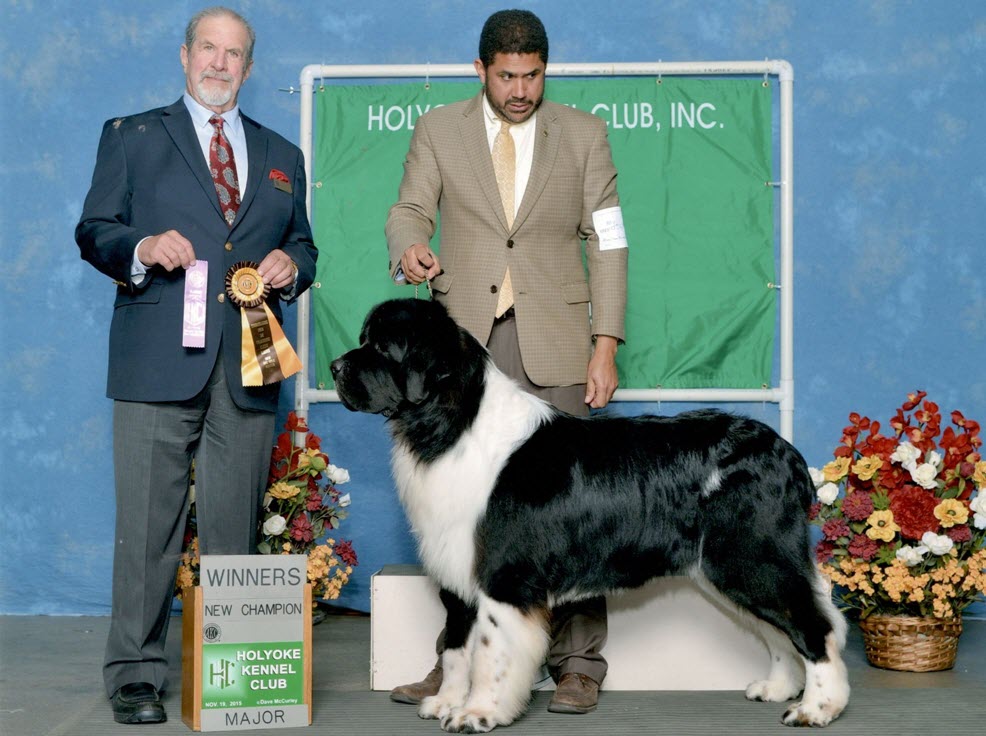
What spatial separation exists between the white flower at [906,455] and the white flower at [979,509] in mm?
278

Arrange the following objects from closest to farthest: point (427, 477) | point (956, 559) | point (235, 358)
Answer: point (427, 477) → point (235, 358) → point (956, 559)

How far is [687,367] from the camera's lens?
17.3 ft

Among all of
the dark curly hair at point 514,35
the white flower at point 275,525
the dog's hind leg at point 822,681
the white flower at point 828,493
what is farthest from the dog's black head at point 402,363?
the white flower at point 828,493

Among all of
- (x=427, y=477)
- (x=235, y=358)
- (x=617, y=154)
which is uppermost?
(x=617, y=154)

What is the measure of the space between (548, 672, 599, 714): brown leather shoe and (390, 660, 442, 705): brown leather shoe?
43cm

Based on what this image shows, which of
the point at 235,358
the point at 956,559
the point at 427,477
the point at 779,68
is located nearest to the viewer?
the point at 427,477

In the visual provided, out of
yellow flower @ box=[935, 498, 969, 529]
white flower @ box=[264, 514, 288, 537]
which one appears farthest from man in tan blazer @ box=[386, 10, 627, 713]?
yellow flower @ box=[935, 498, 969, 529]

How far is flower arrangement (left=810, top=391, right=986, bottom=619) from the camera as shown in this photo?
4320 millimetres

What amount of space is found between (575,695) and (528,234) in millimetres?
1646

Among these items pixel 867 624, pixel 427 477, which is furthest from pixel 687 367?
pixel 427 477

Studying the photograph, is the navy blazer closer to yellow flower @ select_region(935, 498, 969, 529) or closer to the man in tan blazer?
the man in tan blazer

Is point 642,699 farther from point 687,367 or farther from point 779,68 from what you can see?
point 779,68

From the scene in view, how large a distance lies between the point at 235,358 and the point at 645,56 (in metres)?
2.81

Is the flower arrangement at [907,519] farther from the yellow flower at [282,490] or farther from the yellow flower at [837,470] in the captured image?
the yellow flower at [282,490]
